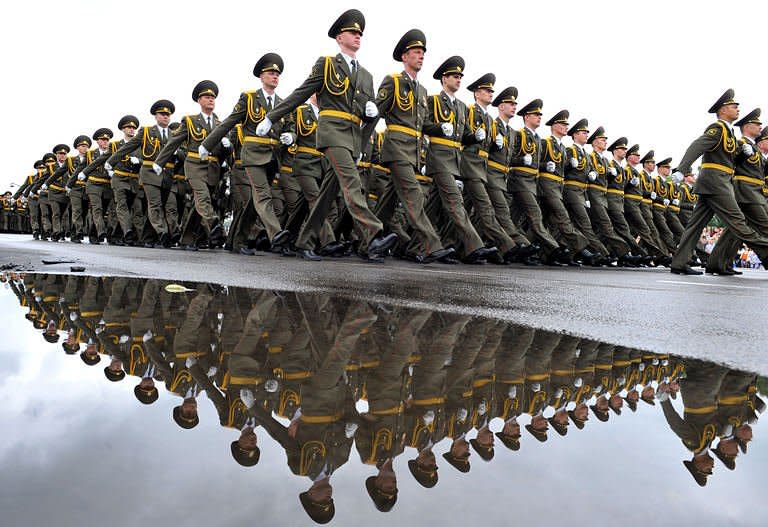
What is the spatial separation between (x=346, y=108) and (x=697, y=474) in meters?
6.75

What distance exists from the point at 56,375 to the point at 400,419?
93 cm

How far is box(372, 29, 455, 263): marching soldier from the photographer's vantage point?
25.8 feet

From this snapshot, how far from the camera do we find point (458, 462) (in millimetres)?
1169

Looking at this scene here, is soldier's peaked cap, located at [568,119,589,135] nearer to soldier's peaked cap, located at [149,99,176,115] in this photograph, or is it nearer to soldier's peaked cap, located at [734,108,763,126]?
soldier's peaked cap, located at [734,108,763,126]

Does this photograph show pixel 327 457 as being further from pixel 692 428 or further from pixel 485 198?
pixel 485 198

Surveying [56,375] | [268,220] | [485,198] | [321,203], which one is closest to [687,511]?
[56,375]

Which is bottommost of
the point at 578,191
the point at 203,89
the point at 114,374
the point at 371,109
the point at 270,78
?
the point at 203,89

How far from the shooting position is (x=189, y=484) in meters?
1.01

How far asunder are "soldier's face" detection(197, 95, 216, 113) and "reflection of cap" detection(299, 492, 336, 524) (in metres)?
11.4

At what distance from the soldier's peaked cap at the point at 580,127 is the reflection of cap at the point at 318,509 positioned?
12.8 m

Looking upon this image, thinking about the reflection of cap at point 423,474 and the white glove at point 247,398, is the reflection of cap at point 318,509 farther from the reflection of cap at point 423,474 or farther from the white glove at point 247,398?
the white glove at point 247,398

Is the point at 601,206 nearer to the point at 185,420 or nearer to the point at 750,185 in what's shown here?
the point at 750,185

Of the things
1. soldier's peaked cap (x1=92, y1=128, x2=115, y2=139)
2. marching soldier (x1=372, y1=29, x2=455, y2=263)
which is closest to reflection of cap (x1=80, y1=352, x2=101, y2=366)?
marching soldier (x1=372, y1=29, x2=455, y2=263)

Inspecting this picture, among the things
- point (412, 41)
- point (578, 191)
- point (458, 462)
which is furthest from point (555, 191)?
point (458, 462)
